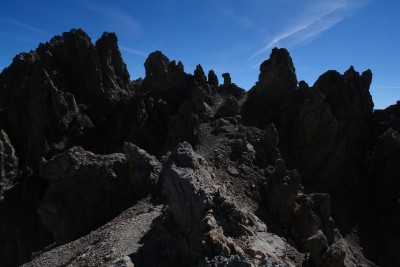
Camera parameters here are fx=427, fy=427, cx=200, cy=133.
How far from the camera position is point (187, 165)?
18.1 m

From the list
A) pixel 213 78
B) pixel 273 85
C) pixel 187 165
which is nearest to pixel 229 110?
pixel 273 85

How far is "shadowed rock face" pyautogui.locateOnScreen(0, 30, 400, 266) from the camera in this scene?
54.6 ft

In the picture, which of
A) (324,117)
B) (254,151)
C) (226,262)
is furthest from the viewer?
(324,117)

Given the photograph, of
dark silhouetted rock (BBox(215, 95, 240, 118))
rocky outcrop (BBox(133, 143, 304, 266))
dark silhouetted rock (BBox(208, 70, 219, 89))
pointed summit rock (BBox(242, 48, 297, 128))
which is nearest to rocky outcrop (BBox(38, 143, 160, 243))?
rocky outcrop (BBox(133, 143, 304, 266))

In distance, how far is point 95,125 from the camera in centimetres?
6062

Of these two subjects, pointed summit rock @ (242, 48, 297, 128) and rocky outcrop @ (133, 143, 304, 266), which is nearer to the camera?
rocky outcrop @ (133, 143, 304, 266)

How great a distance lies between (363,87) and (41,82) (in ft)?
138

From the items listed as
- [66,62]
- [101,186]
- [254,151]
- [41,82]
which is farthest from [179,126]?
[66,62]

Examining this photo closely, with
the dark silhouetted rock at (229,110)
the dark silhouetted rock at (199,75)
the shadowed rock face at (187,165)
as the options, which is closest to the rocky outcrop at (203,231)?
the shadowed rock face at (187,165)

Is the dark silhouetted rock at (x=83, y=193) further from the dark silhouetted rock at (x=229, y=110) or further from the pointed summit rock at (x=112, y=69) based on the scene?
the pointed summit rock at (x=112, y=69)

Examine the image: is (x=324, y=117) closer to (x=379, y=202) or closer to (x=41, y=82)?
(x=379, y=202)

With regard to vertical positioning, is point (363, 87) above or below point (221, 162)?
above

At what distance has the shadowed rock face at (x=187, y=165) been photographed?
16656mm

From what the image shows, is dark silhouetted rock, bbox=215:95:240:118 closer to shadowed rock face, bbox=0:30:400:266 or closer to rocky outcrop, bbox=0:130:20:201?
shadowed rock face, bbox=0:30:400:266
